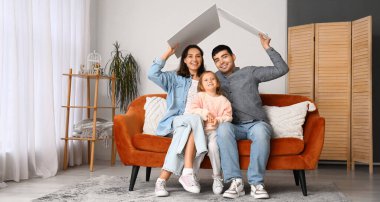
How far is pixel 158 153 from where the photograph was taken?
3.26 metres

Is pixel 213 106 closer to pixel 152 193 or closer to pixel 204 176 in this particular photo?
pixel 152 193

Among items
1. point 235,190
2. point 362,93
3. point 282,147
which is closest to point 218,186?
point 235,190

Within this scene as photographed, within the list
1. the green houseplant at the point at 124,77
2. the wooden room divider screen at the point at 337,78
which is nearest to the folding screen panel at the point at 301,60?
the wooden room divider screen at the point at 337,78

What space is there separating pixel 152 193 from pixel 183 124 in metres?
0.55

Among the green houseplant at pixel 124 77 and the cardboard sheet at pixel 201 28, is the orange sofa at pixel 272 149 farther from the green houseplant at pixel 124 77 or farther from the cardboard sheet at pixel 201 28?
the green houseplant at pixel 124 77

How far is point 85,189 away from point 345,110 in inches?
118

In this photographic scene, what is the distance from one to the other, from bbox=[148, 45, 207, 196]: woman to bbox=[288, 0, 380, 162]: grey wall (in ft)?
→ 7.71

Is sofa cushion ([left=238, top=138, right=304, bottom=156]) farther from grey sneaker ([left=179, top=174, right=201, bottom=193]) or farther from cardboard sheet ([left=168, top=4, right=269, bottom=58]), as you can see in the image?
cardboard sheet ([left=168, top=4, right=269, bottom=58])

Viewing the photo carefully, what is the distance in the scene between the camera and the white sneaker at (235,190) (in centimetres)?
301

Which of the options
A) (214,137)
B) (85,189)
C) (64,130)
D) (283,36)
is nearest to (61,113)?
(64,130)

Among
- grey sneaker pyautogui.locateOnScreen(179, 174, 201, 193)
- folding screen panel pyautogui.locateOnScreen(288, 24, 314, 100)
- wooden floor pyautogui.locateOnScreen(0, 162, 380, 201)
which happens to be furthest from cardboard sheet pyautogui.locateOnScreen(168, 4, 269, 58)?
folding screen panel pyautogui.locateOnScreen(288, 24, 314, 100)

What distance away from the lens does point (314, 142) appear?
3189 millimetres

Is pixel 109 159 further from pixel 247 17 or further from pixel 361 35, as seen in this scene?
pixel 361 35

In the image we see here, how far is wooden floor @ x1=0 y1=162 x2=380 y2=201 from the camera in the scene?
3.28 m
